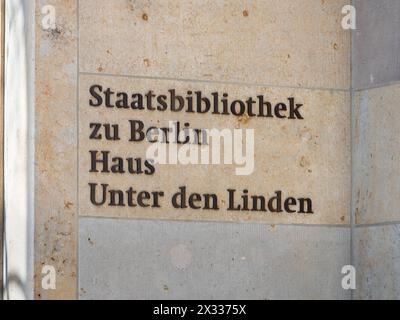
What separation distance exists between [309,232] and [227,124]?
927mm

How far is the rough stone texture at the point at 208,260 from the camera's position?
28.6 feet

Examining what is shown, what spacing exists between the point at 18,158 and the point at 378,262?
252cm

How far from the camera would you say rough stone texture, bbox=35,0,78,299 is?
8.63 meters

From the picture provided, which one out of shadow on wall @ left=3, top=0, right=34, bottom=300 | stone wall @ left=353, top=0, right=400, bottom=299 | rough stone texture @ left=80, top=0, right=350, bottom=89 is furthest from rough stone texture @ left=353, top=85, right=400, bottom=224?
shadow on wall @ left=3, top=0, right=34, bottom=300

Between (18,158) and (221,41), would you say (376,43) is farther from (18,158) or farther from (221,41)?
(18,158)

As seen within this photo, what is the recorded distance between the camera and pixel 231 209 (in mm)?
9039

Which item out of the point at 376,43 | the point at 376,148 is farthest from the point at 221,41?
the point at 376,148

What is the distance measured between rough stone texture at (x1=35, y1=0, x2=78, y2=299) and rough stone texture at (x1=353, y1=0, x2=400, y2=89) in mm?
2018

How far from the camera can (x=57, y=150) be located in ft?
28.6

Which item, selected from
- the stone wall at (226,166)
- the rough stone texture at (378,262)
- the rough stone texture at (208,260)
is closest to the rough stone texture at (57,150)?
the stone wall at (226,166)

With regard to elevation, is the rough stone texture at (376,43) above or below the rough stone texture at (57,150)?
above

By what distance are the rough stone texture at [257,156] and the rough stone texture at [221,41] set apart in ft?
0.31

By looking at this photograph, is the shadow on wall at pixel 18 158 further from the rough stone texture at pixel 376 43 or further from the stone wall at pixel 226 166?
the rough stone texture at pixel 376 43

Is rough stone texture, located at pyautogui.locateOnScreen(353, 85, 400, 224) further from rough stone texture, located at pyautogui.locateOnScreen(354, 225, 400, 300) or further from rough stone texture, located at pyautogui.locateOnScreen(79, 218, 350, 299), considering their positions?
rough stone texture, located at pyautogui.locateOnScreen(79, 218, 350, 299)
